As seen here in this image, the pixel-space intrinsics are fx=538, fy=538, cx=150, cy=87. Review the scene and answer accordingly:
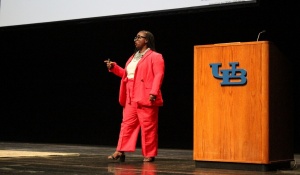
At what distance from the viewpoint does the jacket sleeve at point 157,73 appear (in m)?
3.80

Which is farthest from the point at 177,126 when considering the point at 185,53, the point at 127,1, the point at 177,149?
the point at 127,1

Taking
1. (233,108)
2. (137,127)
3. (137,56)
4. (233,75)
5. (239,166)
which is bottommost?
(239,166)

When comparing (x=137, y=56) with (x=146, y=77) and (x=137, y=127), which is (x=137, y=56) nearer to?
(x=146, y=77)

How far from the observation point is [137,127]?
13.2 ft

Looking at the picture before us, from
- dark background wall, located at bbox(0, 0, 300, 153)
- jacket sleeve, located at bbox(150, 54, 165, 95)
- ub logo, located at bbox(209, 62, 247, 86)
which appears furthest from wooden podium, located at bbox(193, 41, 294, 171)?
dark background wall, located at bbox(0, 0, 300, 153)

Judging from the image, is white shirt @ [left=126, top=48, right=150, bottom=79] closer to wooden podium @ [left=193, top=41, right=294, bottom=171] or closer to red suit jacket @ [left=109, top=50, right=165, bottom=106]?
red suit jacket @ [left=109, top=50, right=165, bottom=106]

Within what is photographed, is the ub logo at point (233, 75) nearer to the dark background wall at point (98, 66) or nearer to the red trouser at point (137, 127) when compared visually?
the red trouser at point (137, 127)

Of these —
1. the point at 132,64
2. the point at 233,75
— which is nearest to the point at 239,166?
the point at 233,75

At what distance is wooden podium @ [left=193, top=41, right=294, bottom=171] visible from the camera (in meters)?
3.00

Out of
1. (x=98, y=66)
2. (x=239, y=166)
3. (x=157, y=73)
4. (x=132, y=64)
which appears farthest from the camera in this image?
(x=98, y=66)

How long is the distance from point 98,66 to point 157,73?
8.20 ft

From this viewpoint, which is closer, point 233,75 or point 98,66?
point 233,75

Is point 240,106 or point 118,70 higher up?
point 118,70

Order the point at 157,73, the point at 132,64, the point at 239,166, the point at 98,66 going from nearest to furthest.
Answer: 1. the point at 239,166
2. the point at 157,73
3. the point at 132,64
4. the point at 98,66
